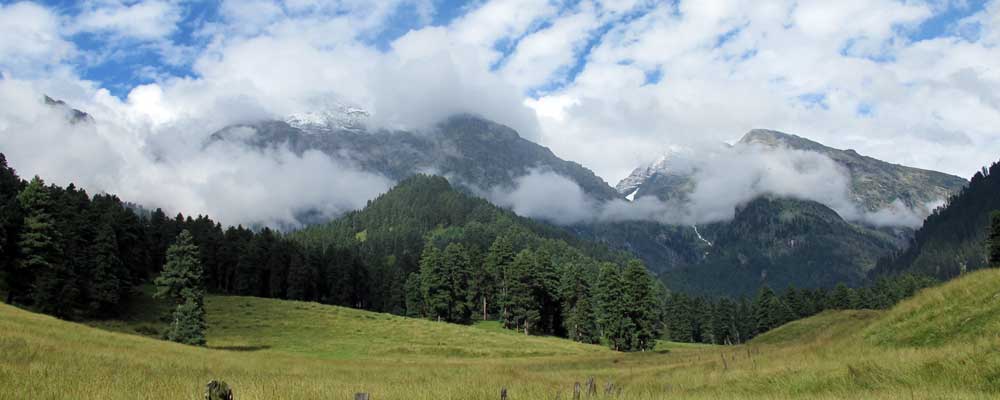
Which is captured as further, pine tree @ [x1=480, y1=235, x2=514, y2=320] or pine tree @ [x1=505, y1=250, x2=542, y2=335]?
pine tree @ [x1=480, y1=235, x2=514, y2=320]

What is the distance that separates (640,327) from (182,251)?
53.8 meters

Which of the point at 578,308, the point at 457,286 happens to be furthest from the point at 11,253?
the point at 578,308

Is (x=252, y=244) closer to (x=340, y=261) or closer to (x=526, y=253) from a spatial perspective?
(x=340, y=261)

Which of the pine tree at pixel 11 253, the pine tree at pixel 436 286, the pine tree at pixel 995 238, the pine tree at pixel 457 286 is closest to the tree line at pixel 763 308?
the pine tree at pixel 995 238

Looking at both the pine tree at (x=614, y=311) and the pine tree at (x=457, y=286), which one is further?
the pine tree at (x=457, y=286)

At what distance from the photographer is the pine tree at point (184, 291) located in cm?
4878

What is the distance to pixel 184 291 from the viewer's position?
5156 cm

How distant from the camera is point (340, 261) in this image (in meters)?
125

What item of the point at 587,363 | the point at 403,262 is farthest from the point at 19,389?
the point at 403,262

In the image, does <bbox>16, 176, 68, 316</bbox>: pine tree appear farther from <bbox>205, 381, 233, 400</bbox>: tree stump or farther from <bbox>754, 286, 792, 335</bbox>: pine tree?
<bbox>754, 286, 792, 335</bbox>: pine tree

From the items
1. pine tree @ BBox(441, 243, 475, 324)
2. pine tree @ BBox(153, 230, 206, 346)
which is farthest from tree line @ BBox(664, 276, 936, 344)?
pine tree @ BBox(153, 230, 206, 346)

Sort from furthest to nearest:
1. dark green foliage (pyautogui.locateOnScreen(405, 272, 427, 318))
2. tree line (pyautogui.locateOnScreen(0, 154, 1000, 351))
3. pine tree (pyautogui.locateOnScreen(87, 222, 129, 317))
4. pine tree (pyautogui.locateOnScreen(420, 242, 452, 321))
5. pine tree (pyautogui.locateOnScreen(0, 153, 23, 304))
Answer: dark green foliage (pyautogui.locateOnScreen(405, 272, 427, 318)) → pine tree (pyautogui.locateOnScreen(420, 242, 452, 321)) → pine tree (pyautogui.locateOnScreen(87, 222, 129, 317)) → tree line (pyautogui.locateOnScreen(0, 154, 1000, 351)) → pine tree (pyautogui.locateOnScreen(0, 153, 23, 304))

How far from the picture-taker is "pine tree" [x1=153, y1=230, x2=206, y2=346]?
4878cm

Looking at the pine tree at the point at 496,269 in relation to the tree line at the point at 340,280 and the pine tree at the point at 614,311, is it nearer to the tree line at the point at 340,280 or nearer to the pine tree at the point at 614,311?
the tree line at the point at 340,280
